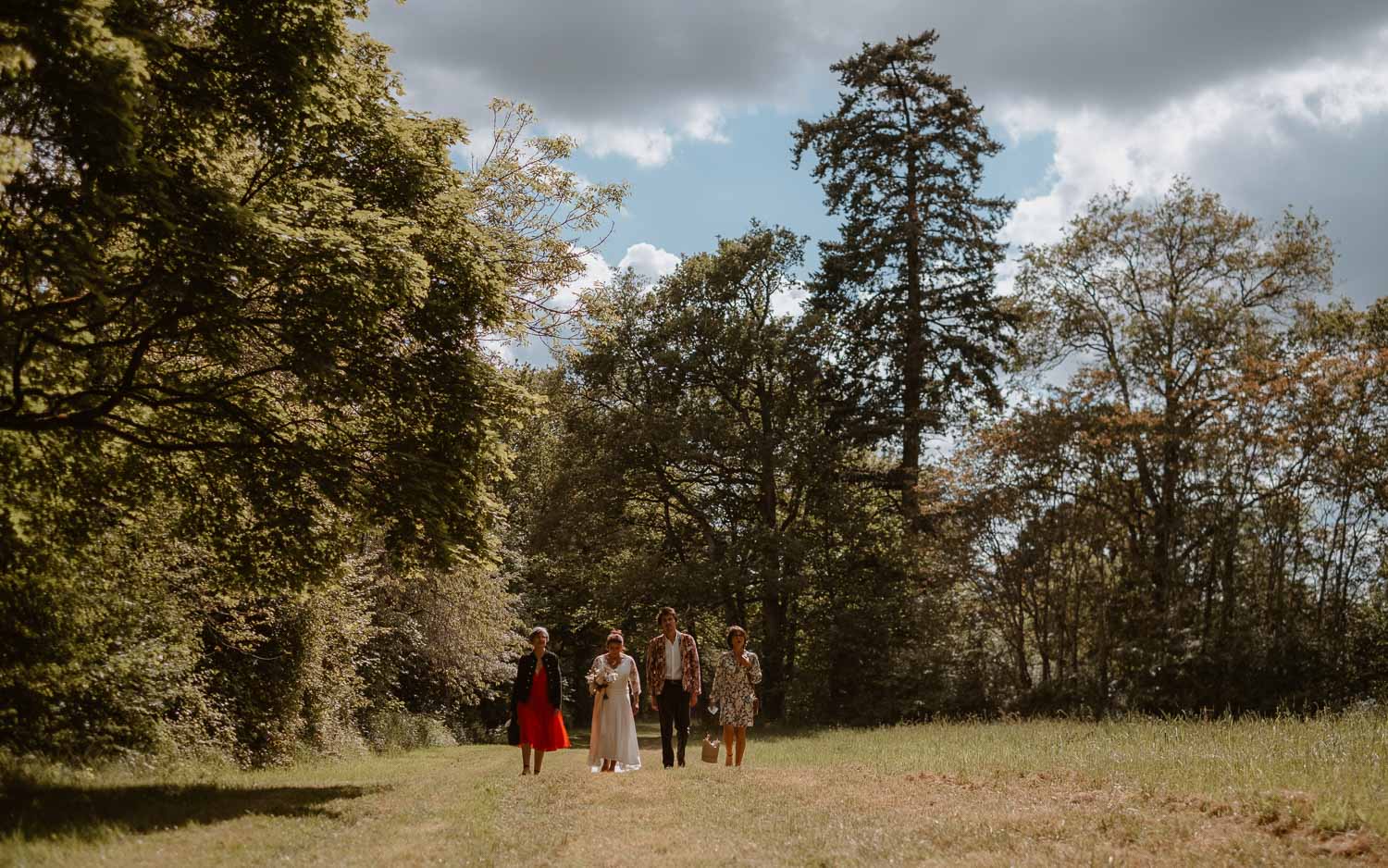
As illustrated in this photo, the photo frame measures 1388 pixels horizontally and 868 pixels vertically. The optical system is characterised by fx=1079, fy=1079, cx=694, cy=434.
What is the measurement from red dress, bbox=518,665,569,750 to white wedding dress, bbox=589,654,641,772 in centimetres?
56

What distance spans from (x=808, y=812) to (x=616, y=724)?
537cm

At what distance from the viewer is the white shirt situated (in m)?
15.0

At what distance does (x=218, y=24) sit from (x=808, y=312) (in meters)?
25.0

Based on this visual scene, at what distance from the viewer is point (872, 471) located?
3459 cm

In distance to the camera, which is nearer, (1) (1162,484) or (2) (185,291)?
(2) (185,291)

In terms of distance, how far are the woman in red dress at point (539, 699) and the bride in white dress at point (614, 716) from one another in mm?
525

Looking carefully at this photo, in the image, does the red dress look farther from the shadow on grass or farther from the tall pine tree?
the tall pine tree

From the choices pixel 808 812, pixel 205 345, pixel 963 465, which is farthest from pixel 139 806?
pixel 963 465

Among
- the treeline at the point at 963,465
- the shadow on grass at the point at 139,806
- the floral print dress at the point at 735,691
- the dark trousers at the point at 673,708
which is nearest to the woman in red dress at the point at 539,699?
the dark trousers at the point at 673,708

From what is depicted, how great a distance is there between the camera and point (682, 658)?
15.1 m

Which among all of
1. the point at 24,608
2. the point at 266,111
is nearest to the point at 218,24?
the point at 266,111

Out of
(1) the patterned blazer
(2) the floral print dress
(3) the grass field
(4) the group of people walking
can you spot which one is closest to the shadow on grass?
(3) the grass field

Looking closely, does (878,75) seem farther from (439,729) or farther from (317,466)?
(317,466)

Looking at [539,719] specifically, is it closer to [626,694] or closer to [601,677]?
[601,677]
